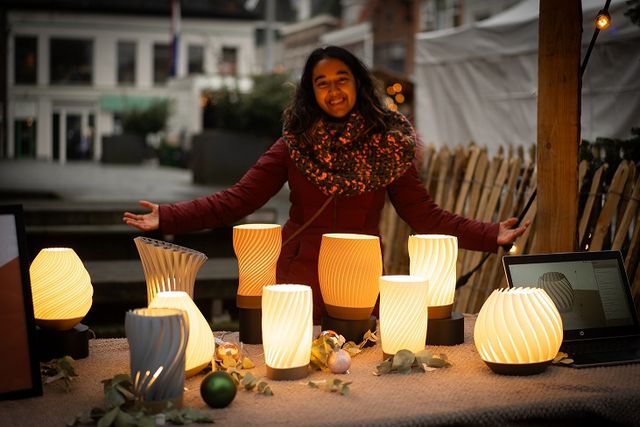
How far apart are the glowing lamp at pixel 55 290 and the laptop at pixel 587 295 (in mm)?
1294

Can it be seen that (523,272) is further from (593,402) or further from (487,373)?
(593,402)

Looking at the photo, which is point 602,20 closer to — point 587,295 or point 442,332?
point 587,295

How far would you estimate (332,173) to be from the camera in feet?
10.2

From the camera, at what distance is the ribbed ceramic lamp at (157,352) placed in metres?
1.74

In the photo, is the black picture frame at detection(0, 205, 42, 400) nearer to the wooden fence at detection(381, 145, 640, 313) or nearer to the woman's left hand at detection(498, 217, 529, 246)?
the woman's left hand at detection(498, 217, 529, 246)

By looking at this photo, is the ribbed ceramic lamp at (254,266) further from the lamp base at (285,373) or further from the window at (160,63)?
the window at (160,63)

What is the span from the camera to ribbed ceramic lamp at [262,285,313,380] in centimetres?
201

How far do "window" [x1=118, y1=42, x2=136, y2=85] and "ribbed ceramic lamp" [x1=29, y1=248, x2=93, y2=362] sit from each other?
3752 cm

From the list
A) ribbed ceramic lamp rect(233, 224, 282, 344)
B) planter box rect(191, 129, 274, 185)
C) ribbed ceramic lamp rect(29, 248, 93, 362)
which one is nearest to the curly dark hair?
ribbed ceramic lamp rect(233, 224, 282, 344)

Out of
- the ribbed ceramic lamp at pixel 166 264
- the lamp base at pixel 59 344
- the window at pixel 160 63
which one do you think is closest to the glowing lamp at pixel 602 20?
the ribbed ceramic lamp at pixel 166 264

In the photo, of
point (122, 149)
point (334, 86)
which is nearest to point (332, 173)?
point (334, 86)

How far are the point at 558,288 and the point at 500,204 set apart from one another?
297cm

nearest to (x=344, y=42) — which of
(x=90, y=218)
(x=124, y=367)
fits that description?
(x=90, y=218)

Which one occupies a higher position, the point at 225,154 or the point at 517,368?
the point at 225,154
